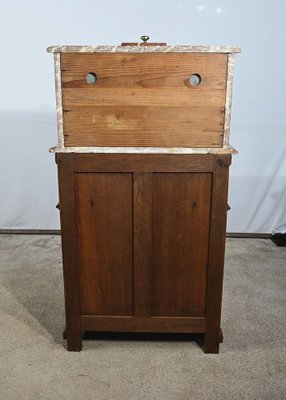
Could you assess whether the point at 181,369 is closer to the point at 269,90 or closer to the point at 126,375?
the point at 126,375

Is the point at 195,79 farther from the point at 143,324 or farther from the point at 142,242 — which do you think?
the point at 143,324

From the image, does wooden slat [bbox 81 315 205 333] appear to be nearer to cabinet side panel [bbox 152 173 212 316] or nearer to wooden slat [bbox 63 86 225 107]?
cabinet side panel [bbox 152 173 212 316]

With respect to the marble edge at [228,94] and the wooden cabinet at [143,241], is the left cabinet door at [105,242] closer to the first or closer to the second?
the wooden cabinet at [143,241]

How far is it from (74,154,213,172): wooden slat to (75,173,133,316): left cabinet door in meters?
0.03

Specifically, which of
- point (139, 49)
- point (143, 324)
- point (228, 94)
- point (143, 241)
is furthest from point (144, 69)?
point (143, 324)

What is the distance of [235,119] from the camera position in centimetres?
258

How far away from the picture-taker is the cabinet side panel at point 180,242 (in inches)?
54.8

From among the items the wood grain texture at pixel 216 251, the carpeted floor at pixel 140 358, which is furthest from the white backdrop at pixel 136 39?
the wood grain texture at pixel 216 251

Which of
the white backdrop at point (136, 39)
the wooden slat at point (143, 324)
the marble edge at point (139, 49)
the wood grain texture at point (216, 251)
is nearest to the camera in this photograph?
the marble edge at point (139, 49)

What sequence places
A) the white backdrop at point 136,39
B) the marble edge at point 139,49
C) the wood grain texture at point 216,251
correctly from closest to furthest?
the marble edge at point 139,49 → the wood grain texture at point 216,251 → the white backdrop at point 136,39

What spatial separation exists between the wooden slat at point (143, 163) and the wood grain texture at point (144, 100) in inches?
1.5

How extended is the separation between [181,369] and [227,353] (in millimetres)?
197

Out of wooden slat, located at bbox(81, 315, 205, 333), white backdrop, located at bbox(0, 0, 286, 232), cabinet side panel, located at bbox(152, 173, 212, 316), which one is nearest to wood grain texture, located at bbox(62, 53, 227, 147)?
cabinet side panel, located at bbox(152, 173, 212, 316)

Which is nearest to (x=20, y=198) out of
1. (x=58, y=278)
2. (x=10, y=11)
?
(x=58, y=278)
